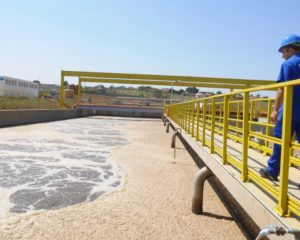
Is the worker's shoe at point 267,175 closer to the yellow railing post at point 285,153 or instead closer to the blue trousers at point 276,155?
the blue trousers at point 276,155

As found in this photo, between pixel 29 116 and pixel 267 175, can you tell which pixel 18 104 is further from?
pixel 267 175

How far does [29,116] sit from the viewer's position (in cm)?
2031

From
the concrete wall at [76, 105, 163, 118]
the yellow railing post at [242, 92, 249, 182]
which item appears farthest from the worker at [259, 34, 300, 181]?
the concrete wall at [76, 105, 163, 118]

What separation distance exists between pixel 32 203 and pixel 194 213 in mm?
2143

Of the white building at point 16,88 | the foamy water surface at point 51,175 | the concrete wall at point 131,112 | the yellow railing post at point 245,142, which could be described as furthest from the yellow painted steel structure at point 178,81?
the yellow railing post at point 245,142

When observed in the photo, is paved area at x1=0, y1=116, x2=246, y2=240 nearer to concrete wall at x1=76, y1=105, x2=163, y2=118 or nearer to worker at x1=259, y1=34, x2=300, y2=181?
worker at x1=259, y1=34, x2=300, y2=181

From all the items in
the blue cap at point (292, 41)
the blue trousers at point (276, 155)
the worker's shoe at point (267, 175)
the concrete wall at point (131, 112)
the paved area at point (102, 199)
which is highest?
the blue cap at point (292, 41)

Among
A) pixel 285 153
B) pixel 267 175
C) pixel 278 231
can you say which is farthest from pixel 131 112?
pixel 278 231

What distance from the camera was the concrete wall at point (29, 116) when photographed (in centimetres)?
1709

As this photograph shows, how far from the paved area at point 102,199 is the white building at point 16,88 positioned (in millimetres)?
38875

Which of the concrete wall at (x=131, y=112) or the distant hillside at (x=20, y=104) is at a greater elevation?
the distant hillside at (x=20, y=104)

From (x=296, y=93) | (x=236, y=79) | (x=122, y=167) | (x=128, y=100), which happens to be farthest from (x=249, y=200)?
(x=128, y=100)

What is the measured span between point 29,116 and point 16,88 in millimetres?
33387

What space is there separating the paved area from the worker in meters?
1.34
